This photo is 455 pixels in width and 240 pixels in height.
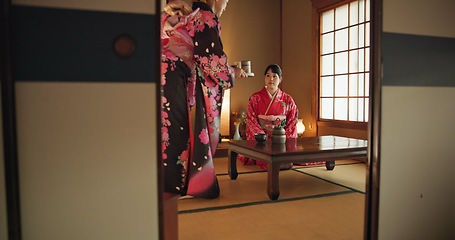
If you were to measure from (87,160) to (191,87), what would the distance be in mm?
1882

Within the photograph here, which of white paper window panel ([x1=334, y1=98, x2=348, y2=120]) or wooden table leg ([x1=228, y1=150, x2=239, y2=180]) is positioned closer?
wooden table leg ([x1=228, y1=150, x2=239, y2=180])

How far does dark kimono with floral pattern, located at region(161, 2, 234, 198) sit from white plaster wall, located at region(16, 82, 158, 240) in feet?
5.50

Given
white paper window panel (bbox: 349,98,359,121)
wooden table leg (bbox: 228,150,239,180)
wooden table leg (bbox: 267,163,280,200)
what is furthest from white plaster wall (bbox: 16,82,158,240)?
white paper window panel (bbox: 349,98,359,121)

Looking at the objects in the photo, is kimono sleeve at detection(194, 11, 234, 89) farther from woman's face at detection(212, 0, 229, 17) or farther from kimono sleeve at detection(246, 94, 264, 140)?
kimono sleeve at detection(246, 94, 264, 140)

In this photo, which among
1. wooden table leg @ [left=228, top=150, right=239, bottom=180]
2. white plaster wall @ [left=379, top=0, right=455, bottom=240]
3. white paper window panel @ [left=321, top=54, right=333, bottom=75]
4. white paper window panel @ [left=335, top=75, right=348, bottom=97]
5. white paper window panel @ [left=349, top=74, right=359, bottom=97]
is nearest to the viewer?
white plaster wall @ [left=379, top=0, right=455, bottom=240]

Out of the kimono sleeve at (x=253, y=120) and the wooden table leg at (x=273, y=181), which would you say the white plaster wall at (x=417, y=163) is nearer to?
the wooden table leg at (x=273, y=181)

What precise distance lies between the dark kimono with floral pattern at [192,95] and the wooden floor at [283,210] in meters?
0.22

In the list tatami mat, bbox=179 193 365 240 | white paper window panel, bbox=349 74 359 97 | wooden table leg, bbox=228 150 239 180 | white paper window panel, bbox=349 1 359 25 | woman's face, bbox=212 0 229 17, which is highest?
white paper window panel, bbox=349 1 359 25

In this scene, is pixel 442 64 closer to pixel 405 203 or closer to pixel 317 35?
pixel 405 203

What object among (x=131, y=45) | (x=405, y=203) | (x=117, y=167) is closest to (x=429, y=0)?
(x=405, y=203)

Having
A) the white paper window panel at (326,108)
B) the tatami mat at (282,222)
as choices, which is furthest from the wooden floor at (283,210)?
the white paper window panel at (326,108)

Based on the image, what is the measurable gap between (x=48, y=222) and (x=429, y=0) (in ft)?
6.50

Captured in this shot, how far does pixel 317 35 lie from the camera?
19.5 feet

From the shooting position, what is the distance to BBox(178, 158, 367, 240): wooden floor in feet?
7.68
